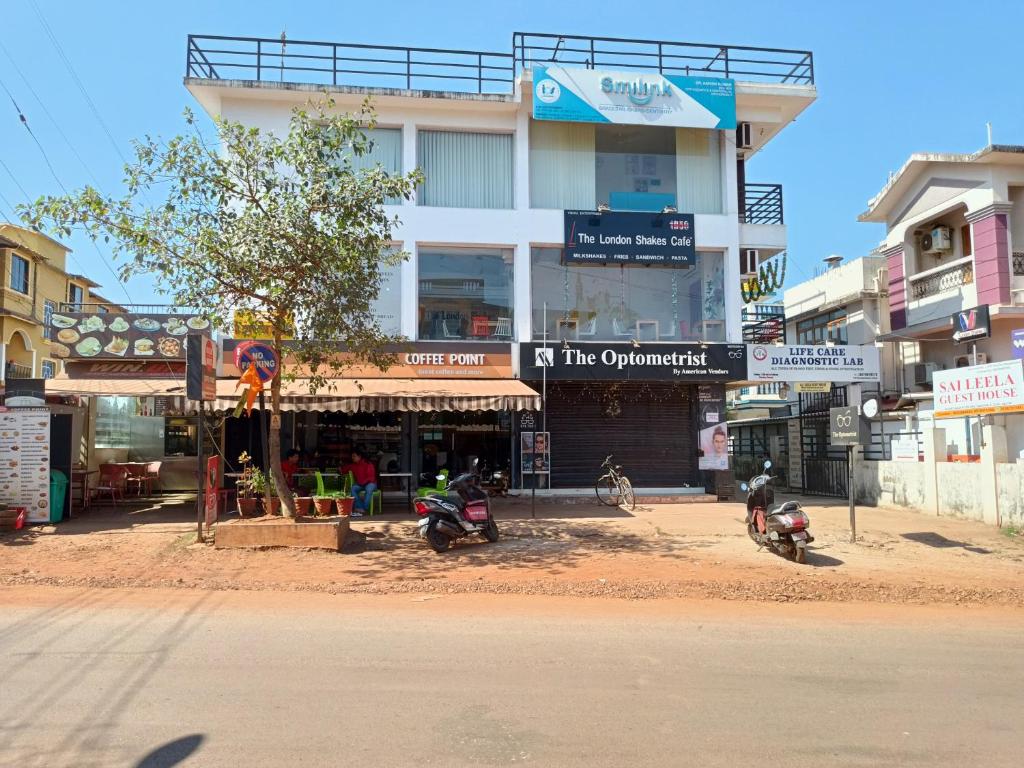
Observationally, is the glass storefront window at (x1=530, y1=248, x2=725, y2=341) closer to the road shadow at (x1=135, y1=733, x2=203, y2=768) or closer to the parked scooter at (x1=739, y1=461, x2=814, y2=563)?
the parked scooter at (x1=739, y1=461, x2=814, y2=563)

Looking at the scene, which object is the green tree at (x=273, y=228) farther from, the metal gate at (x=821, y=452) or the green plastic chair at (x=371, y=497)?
the metal gate at (x=821, y=452)

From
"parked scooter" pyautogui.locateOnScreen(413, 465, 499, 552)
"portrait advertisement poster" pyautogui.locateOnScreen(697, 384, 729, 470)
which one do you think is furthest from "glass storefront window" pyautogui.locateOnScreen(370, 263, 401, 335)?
"portrait advertisement poster" pyautogui.locateOnScreen(697, 384, 729, 470)

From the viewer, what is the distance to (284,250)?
10258mm

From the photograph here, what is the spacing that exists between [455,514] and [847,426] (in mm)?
6552

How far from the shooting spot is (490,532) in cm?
1105

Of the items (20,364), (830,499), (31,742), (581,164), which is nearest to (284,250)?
(31,742)

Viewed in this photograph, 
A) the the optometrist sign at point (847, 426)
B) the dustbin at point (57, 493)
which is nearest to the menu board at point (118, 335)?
the dustbin at point (57, 493)

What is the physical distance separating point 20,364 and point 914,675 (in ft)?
129

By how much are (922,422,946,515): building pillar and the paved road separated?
7.74 metres

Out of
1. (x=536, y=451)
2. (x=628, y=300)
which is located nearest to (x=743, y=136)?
(x=628, y=300)

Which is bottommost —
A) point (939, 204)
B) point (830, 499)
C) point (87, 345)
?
point (830, 499)

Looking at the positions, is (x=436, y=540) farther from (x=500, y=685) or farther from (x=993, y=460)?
(x=993, y=460)

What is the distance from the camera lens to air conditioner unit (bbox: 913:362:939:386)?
20.2 metres

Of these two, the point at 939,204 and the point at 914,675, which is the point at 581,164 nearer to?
the point at 939,204
